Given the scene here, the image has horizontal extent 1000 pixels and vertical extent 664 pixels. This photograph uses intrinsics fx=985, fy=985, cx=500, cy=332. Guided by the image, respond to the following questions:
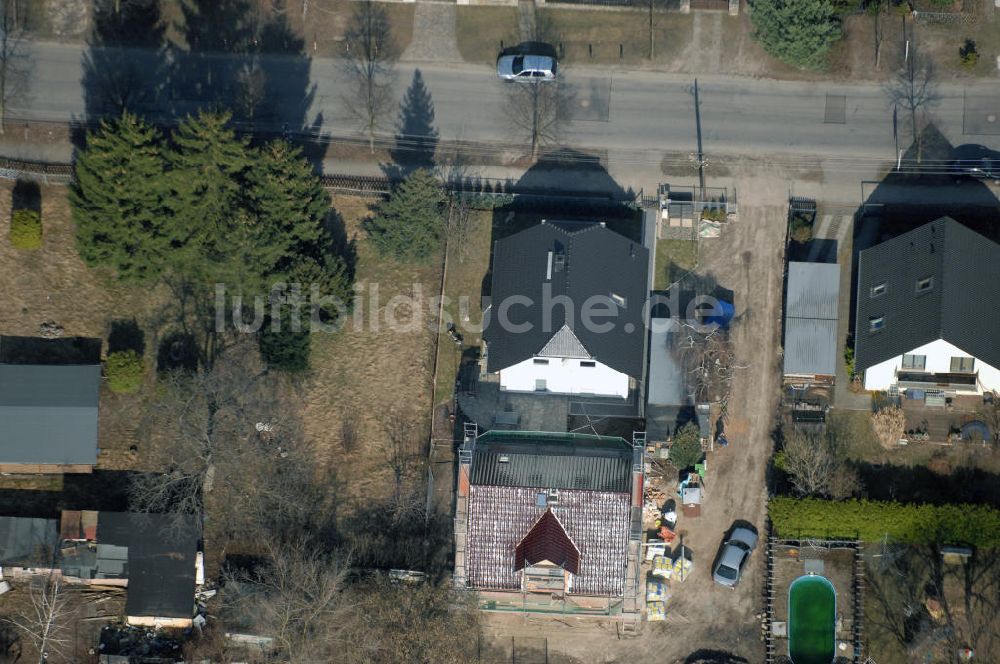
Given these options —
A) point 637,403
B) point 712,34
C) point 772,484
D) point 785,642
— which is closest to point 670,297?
point 637,403

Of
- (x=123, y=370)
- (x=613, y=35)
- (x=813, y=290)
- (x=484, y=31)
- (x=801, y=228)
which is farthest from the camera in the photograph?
(x=484, y=31)

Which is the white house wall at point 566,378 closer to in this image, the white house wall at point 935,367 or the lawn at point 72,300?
the white house wall at point 935,367

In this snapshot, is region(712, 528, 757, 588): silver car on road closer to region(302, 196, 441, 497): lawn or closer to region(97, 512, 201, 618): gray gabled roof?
region(302, 196, 441, 497): lawn

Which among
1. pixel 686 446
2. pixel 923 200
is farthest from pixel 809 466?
pixel 923 200

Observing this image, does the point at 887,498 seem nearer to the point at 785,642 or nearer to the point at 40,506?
the point at 785,642

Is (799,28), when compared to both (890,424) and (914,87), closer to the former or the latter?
(914,87)

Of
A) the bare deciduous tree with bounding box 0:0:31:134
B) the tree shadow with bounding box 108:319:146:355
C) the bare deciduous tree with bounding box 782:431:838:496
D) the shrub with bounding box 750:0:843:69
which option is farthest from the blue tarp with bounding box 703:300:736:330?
the bare deciduous tree with bounding box 0:0:31:134
